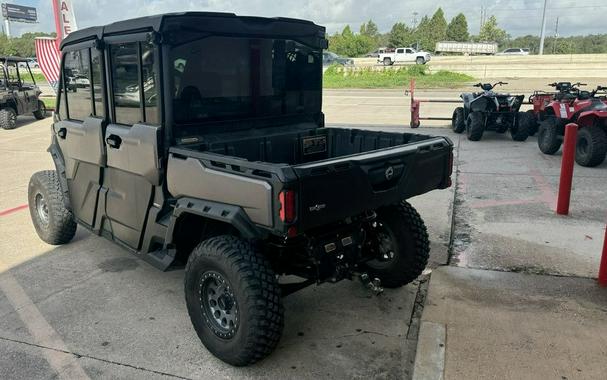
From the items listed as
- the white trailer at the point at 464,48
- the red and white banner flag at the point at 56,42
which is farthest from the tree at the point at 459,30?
the red and white banner flag at the point at 56,42

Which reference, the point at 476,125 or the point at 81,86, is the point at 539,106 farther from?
the point at 81,86

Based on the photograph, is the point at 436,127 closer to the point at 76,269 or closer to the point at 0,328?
the point at 76,269

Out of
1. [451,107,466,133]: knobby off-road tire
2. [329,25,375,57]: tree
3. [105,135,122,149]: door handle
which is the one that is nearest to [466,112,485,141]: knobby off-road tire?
[451,107,466,133]: knobby off-road tire

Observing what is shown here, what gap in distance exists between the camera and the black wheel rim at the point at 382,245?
4016mm

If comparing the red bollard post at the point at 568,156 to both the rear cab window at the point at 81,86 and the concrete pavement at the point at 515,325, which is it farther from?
the rear cab window at the point at 81,86

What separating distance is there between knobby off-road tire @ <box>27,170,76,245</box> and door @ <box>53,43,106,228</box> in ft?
1.10

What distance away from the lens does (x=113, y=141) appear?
12.8ft

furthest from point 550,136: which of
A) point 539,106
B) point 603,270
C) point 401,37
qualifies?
point 401,37

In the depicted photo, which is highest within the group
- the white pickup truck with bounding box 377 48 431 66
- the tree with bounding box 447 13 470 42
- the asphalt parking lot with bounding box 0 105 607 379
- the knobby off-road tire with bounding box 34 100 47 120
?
the tree with bounding box 447 13 470 42

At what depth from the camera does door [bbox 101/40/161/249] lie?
3521mm

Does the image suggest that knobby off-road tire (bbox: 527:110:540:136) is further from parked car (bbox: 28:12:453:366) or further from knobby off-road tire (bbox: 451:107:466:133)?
parked car (bbox: 28:12:453:366)

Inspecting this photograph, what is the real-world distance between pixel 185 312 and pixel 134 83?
5.71 feet

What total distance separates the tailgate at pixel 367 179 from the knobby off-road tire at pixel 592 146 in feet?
18.6

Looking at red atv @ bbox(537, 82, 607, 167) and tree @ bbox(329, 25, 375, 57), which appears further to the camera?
tree @ bbox(329, 25, 375, 57)
